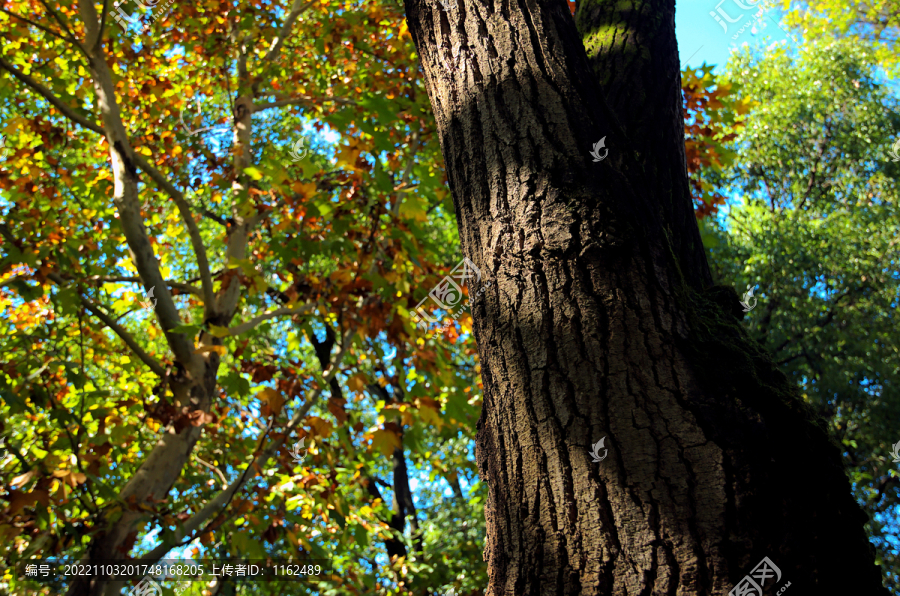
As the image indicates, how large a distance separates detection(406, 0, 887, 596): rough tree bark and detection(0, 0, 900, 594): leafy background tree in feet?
5.27

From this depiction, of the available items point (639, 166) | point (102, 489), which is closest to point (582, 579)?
point (639, 166)

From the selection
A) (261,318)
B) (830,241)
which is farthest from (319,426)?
(830,241)

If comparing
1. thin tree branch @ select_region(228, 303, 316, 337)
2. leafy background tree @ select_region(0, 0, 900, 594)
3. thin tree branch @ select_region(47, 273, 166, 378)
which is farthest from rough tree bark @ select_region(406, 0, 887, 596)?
thin tree branch @ select_region(47, 273, 166, 378)

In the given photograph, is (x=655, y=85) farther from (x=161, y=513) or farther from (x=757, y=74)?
(x=757, y=74)

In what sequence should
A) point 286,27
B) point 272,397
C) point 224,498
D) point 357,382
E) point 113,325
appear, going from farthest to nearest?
point 286,27 < point 224,498 < point 113,325 < point 357,382 < point 272,397

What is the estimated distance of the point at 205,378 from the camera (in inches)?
168

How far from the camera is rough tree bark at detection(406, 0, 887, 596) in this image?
0.99m

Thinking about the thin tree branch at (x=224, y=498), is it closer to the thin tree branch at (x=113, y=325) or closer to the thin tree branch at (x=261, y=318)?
the thin tree branch at (x=261, y=318)

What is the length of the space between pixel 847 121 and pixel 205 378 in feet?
49.1

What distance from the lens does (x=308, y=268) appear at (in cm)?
533

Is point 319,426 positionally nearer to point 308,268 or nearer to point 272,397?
point 272,397

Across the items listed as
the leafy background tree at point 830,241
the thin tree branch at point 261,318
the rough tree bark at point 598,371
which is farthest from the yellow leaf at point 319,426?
the leafy background tree at point 830,241

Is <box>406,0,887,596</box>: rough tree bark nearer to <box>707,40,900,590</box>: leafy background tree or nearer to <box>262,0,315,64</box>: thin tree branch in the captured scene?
<box>262,0,315,64</box>: thin tree branch

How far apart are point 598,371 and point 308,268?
15.0 feet
